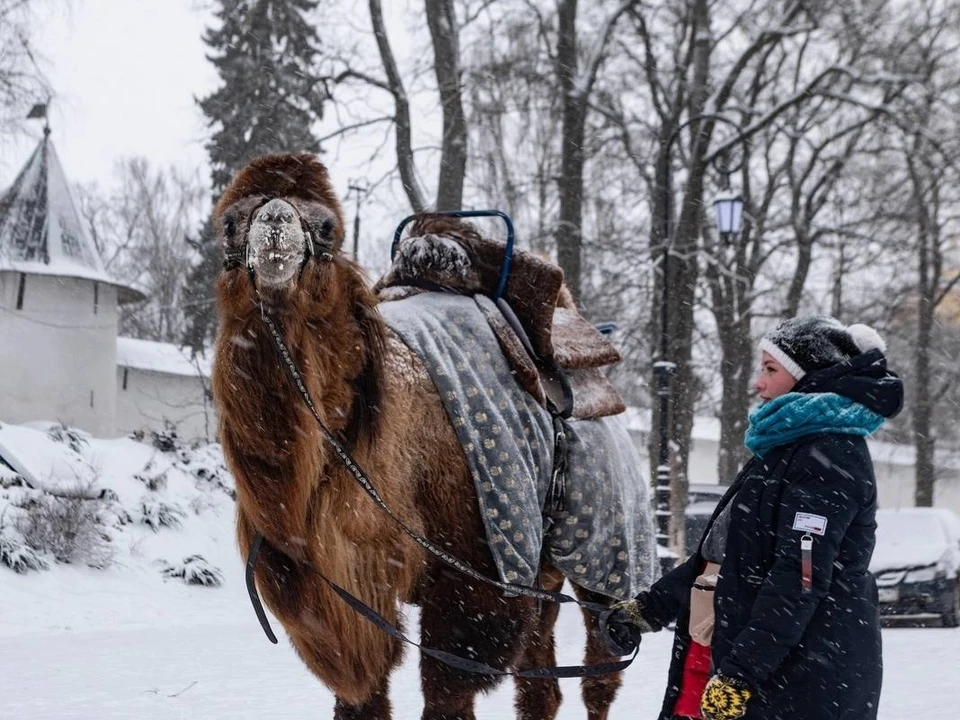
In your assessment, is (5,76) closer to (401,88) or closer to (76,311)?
(401,88)

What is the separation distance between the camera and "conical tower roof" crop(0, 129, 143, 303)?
1121 inches

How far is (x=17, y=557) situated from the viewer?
Result: 1116 cm

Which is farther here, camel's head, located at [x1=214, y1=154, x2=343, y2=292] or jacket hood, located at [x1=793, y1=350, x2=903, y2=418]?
camel's head, located at [x1=214, y1=154, x2=343, y2=292]

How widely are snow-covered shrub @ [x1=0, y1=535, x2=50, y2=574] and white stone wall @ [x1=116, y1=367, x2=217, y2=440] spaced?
22167 millimetres

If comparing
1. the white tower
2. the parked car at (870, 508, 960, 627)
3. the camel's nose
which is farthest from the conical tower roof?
the camel's nose

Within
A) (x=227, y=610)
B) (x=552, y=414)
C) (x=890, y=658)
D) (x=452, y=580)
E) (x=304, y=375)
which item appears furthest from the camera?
(x=227, y=610)

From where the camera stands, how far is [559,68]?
59.5 ft

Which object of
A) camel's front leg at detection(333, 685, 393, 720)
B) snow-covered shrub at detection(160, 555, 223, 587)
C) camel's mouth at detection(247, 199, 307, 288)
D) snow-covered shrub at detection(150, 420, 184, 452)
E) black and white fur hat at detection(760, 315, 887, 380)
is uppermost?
→ camel's mouth at detection(247, 199, 307, 288)

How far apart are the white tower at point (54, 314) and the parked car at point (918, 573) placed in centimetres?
1979

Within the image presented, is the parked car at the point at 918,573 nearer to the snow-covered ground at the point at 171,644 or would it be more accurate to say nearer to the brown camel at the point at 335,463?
the snow-covered ground at the point at 171,644

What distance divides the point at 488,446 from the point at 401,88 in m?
12.9

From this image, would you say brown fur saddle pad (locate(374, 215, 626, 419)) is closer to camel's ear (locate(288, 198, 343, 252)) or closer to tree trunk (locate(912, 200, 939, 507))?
camel's ear (locate(288, 198, 343, 252))

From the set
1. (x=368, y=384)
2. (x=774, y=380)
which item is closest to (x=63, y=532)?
(x=368, y=384)

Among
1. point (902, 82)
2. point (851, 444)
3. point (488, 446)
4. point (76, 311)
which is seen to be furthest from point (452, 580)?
point (76, 311)
